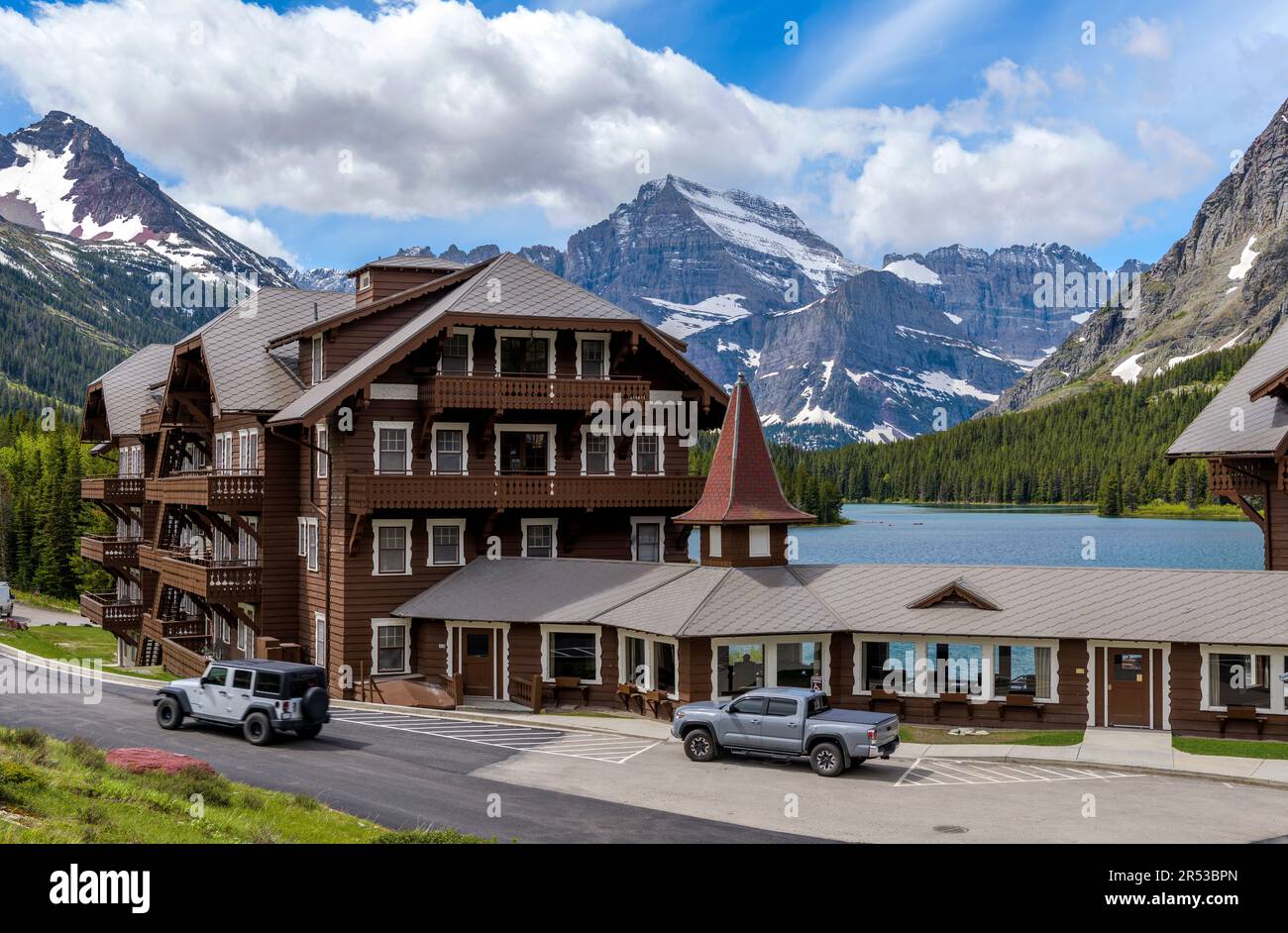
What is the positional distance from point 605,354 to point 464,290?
6114mm

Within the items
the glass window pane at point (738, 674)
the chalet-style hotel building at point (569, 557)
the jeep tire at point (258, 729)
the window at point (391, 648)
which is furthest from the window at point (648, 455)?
the jeep tire at point (258, 729)

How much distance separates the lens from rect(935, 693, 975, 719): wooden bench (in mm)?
36000

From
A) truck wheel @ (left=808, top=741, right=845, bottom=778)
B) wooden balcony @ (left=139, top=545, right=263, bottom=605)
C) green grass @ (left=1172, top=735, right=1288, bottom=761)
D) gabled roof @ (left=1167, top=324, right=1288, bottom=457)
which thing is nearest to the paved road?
truck wheel @ (left=808, top=741, right=845, bottom=778)

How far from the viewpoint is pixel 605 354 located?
161 ft

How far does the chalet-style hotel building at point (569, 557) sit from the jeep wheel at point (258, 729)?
10.2 metres

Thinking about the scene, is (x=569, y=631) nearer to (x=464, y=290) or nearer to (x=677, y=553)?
(x=677, y=553)

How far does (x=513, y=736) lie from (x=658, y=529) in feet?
53.8

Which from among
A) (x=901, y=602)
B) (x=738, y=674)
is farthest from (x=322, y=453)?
(x=901, y=602)

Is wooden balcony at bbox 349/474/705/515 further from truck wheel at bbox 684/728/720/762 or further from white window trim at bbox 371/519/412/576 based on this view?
truck wheel at bbox 684/728/720/762

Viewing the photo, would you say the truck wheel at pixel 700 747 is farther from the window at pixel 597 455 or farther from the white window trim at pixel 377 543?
the window at pixel 597 455

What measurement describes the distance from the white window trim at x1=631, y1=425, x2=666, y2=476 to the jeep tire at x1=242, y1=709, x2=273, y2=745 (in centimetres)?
2076

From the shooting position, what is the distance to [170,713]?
3453 centimetres

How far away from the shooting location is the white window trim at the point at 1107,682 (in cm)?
3441
